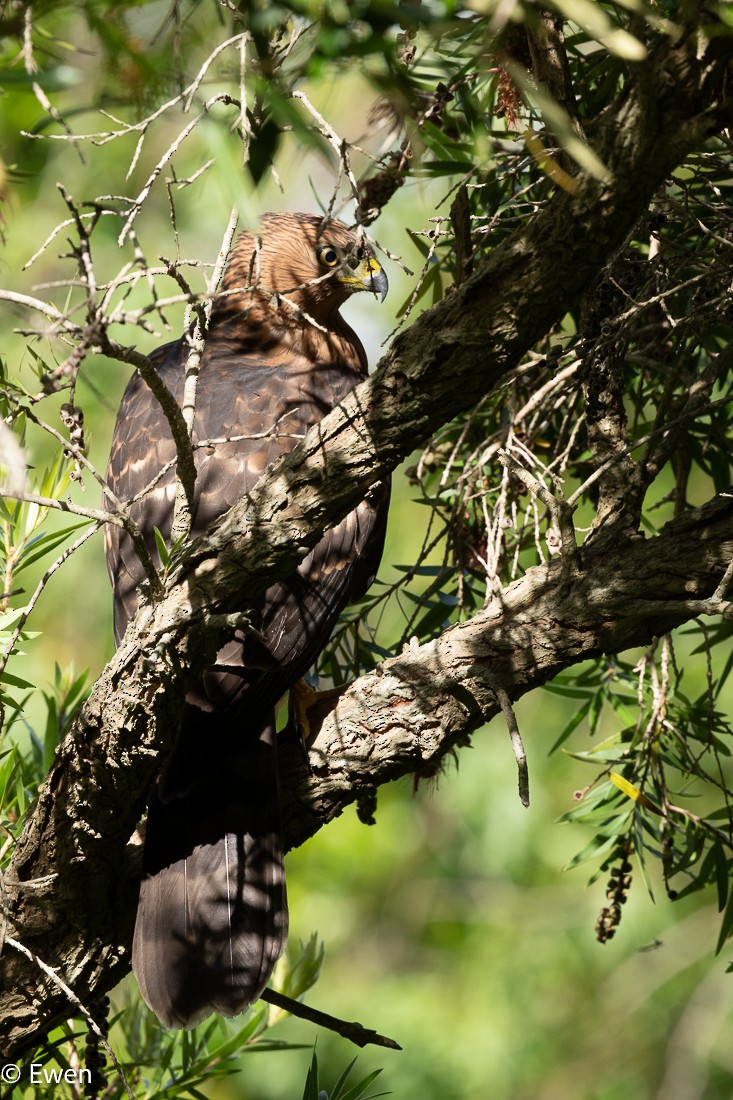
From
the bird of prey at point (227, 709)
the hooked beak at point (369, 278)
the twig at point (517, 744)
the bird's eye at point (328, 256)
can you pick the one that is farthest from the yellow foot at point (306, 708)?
the bird's eye at point (328, 256)

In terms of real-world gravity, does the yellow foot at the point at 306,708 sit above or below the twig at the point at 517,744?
above

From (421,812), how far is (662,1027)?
2.05 m

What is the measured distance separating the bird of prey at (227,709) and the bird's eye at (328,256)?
2.33 ft

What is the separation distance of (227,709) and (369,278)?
1650 mm

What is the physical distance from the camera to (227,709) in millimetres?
2428

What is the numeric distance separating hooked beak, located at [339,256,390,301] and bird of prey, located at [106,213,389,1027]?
19.2 inches

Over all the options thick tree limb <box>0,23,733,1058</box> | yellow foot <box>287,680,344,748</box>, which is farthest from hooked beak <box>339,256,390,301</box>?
thick tree limb <box>0,23,733,1058</box>

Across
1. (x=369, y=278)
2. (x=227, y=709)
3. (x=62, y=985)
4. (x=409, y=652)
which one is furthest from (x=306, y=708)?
(x=369, y=278)

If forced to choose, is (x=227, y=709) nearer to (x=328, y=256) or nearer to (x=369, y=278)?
(x=369, y=278)

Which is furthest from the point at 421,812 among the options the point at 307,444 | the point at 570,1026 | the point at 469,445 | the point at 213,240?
the point at 307,444

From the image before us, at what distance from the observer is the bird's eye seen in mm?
3684

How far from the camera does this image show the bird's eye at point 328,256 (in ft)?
12.1

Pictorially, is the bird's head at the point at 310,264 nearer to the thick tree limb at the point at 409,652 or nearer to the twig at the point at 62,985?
the thick tree limb at the point at 409,652

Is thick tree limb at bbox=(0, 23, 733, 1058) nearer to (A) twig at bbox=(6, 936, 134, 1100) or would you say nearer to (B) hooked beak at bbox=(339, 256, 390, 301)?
(A) twig at bbox=(6, 936, 134, 1100)
